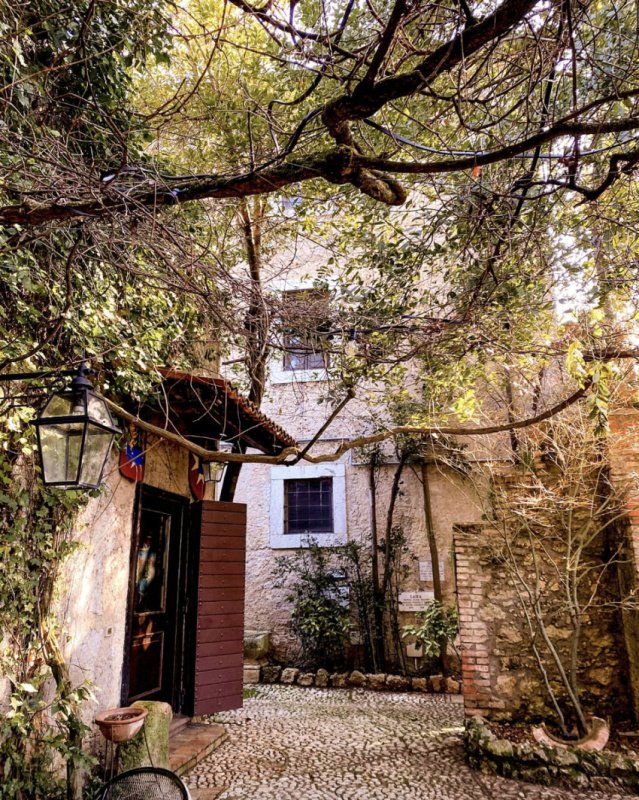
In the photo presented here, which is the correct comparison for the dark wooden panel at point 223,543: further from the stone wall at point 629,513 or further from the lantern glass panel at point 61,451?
the stone wall at point 629,513

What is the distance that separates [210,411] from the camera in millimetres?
5242

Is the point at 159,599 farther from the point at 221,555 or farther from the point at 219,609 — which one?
the point at 221,555

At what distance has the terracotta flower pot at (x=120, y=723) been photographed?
12.7 feet

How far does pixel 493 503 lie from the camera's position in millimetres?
6004

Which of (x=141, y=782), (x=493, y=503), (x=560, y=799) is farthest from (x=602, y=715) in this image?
(x=141, y=782)

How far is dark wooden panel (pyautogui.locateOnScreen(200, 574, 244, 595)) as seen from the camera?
5678 millimetres

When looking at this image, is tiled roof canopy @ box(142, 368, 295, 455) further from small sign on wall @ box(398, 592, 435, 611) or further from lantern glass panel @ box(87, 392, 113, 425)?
small sign on wall @ box(398, 592, 435, 611)

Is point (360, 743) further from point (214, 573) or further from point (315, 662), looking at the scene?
point (315, 662)

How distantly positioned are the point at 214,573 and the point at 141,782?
246cm

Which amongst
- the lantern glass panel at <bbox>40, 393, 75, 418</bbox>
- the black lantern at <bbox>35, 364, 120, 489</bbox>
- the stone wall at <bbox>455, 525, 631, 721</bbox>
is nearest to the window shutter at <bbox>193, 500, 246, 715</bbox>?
the stone wall at <bbox>455, 525, 631, 721</bbox>

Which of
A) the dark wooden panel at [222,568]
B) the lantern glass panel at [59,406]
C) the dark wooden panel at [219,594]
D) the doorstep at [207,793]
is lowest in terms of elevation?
the doorstep at [207,793]

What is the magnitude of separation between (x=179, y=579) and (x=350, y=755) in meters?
2.42

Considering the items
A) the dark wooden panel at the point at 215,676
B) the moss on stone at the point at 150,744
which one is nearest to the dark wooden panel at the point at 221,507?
the dark wooden panel at the point at 215,676

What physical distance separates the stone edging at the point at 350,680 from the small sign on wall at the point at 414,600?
101 centimetres
